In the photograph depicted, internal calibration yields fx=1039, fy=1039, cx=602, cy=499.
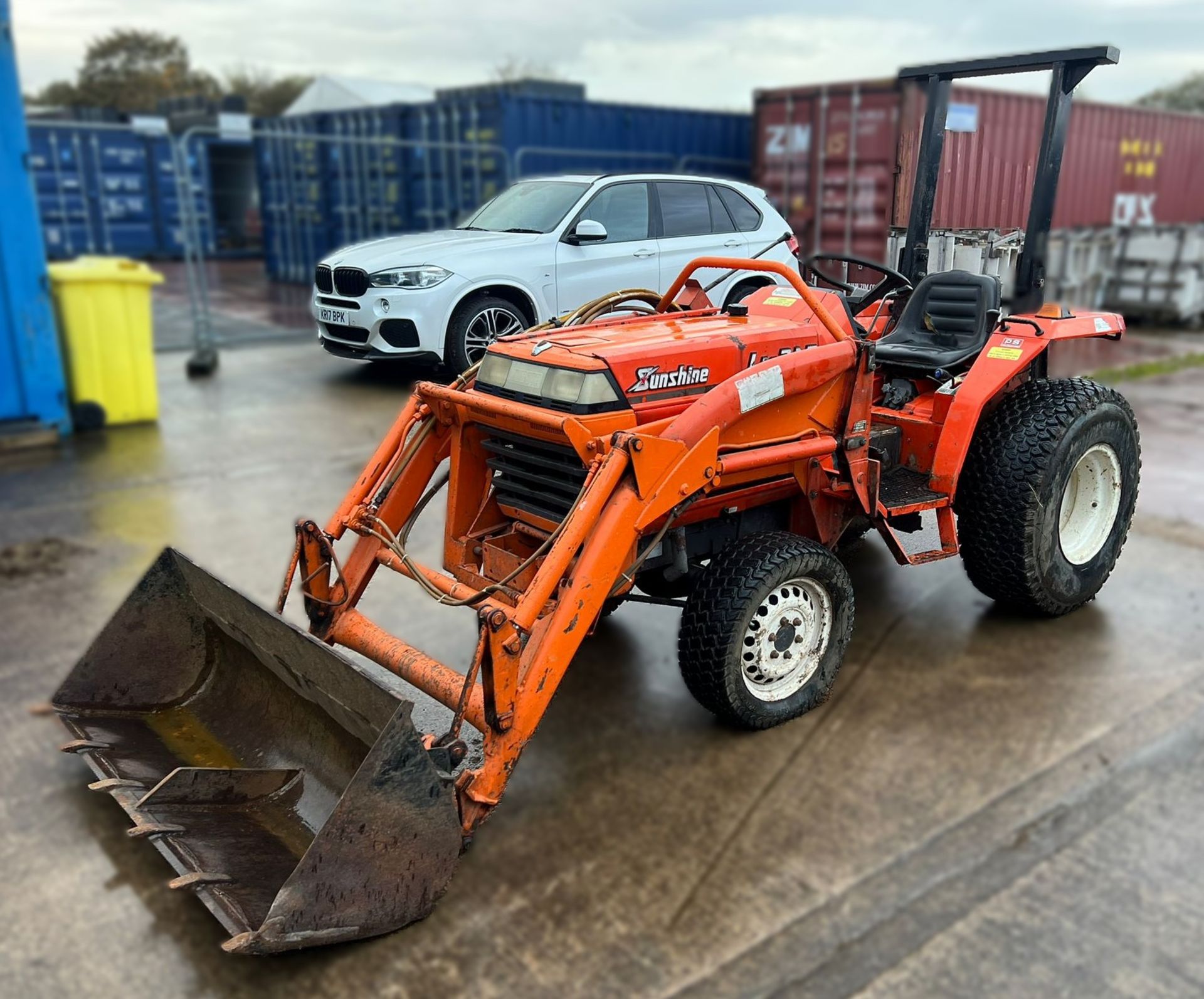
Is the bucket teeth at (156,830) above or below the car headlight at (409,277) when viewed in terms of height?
below

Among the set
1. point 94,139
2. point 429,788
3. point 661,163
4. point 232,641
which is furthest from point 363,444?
point 94,139

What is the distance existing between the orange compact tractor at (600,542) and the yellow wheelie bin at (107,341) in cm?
579

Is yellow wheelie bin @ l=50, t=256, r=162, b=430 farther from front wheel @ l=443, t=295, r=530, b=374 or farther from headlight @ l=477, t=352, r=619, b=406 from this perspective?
headlight @ l=477, t=352, r=619, b=406

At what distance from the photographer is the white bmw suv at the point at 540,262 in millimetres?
3484

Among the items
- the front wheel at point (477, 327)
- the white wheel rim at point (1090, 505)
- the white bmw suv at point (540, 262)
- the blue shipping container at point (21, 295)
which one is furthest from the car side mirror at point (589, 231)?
the blue shipping container at point (21, 295)

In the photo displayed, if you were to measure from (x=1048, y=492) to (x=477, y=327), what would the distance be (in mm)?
2180

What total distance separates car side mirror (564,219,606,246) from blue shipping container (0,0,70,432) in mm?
5959

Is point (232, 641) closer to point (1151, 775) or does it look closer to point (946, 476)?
point (946, 476)

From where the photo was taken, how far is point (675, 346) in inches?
A: 127

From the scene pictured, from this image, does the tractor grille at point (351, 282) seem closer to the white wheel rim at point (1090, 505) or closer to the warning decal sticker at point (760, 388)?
the warning decal sticker at point (760, 388)

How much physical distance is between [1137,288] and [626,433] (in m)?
14.0

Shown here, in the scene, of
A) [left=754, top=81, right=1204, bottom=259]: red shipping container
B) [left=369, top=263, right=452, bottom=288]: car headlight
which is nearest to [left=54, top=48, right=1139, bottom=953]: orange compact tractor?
[left=754, top=81, right=1204, bottom=259]: red shipping container

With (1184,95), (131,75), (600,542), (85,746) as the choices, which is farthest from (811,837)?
(131,75)

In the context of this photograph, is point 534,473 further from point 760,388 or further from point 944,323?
point 944,323
